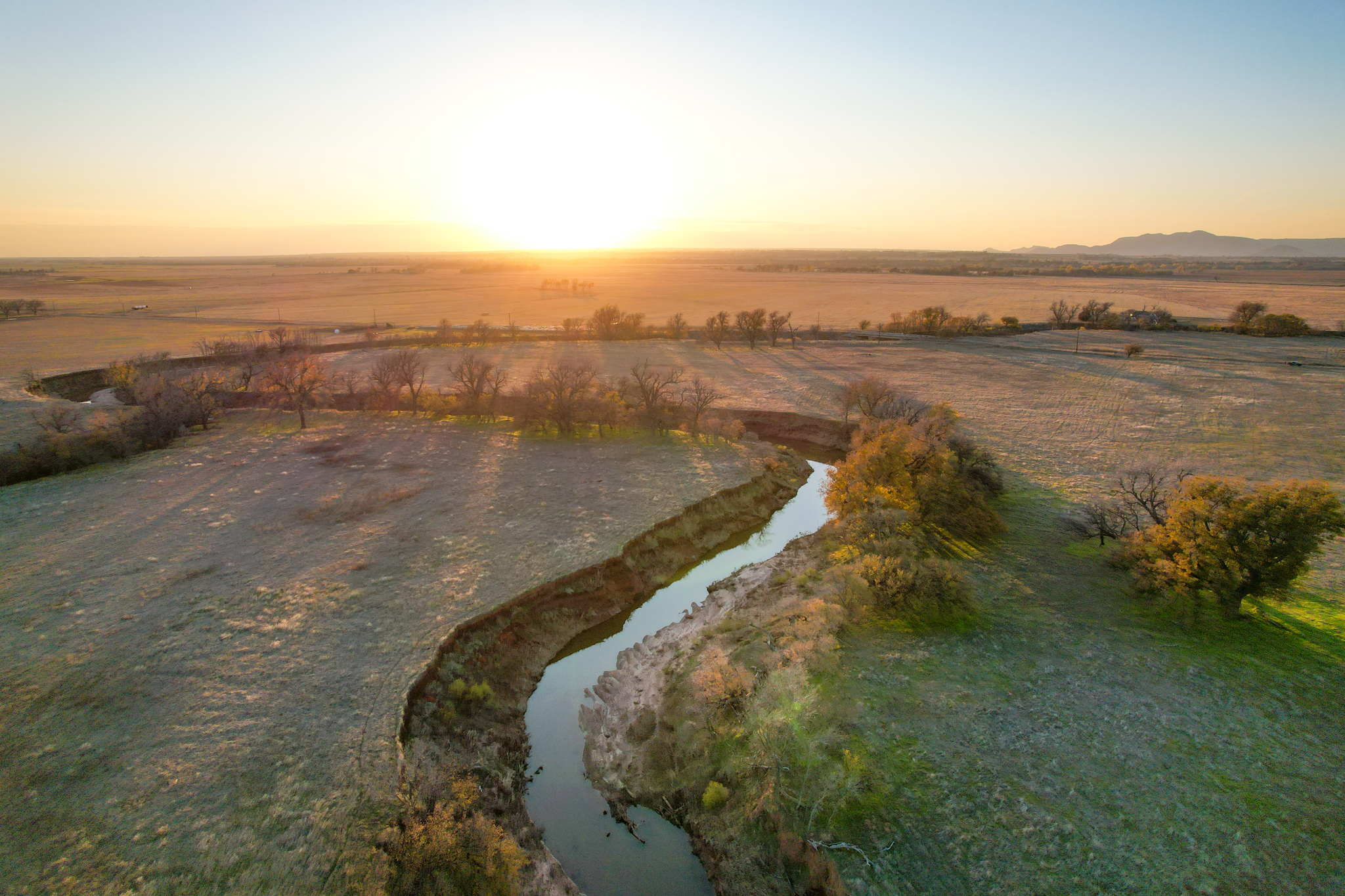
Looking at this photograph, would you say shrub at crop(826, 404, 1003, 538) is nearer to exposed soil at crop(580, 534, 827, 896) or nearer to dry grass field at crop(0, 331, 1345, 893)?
dry grass field at crop(0, 331, 1345, 893)

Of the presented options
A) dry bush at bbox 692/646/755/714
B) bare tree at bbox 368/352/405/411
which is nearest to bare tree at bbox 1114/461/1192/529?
dry bush at bbox 692/646/755/714

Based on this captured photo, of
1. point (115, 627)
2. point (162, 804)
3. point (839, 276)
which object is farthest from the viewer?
point (839, 276)

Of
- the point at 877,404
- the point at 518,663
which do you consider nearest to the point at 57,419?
the point at 518,663

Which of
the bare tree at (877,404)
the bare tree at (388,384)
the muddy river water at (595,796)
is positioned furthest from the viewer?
the bare tree at (388,384)

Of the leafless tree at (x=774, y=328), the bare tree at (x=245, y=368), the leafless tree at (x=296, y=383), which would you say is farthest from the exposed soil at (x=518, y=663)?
the leafless tree at (x=774, y=328)

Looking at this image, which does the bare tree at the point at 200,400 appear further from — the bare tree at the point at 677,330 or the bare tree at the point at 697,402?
the bare tree at the point at 677,330

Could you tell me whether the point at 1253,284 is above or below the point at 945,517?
above

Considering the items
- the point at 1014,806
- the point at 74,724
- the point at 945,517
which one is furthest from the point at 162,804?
the point at 945,517

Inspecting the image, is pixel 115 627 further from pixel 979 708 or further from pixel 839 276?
pixel 839 276
